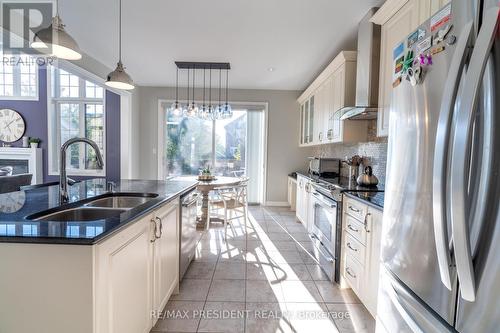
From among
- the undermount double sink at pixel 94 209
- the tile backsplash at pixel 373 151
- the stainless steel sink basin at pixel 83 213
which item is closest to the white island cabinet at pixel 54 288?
the undermount double sink at pixel 94 209

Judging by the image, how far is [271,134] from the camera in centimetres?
548

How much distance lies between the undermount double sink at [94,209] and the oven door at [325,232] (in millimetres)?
1630

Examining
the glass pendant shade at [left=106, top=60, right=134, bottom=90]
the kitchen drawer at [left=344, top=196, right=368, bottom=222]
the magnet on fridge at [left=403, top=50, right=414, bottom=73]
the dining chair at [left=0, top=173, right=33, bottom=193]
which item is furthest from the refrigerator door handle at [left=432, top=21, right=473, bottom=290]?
the dining chair at [left=0, top=173, right=33, bottom=193]

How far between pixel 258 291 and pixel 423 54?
2077 mm

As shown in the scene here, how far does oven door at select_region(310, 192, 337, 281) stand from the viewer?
2332mm

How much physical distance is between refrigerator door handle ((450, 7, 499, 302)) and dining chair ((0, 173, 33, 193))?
4137 mm

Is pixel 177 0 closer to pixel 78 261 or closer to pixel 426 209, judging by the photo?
pixel 78 261

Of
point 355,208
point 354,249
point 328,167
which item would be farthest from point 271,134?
point 354,249

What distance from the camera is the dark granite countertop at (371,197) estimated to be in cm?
170

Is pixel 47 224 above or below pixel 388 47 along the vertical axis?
below

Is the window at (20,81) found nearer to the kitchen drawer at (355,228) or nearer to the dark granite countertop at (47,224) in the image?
the dark granite countertop at (47,224)

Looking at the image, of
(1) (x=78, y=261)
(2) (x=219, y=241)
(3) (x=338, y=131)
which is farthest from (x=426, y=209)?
(2) (x=219, y=241)

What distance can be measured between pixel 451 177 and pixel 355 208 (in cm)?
139
